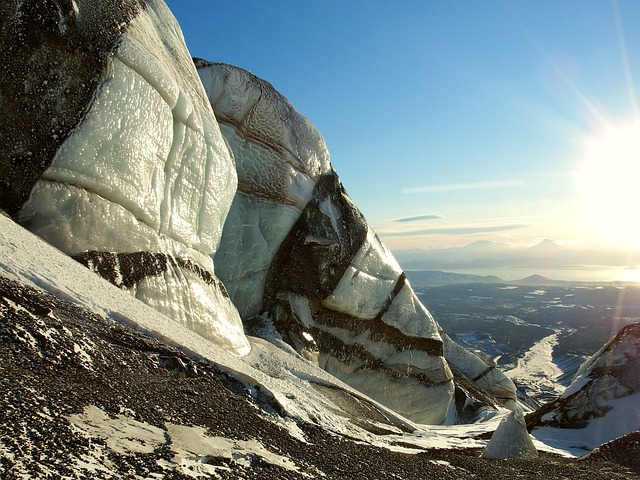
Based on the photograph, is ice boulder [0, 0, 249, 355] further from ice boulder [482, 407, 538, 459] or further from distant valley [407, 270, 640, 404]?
distant valley [407, 270, 640, 404]

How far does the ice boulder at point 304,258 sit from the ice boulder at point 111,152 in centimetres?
509

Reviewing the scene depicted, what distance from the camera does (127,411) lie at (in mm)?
5418

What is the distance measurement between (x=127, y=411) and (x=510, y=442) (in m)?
7.89

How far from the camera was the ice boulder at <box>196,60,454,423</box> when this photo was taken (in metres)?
18.2

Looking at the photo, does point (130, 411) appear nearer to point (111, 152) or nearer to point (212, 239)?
point (111, 152)

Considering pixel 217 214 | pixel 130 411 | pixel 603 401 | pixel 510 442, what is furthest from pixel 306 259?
pixel 130 411

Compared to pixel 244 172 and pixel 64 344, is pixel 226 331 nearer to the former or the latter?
pixel 64 344

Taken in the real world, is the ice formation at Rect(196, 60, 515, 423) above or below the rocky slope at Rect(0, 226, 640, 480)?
above

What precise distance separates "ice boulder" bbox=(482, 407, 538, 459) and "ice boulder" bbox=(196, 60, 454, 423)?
8.23 metres

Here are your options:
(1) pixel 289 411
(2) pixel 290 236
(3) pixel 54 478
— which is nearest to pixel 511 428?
(1) pixel 289 411

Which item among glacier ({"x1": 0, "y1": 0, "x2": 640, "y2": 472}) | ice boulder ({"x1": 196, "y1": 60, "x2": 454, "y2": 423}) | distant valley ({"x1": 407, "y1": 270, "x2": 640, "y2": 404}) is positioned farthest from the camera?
distant valley ({"x1": 407, "y1": 270, "x2": 640, "y2": 404})

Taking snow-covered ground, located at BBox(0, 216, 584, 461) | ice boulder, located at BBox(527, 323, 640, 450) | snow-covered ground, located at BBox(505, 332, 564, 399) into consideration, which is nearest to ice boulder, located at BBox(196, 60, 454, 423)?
ice boulder, located at BBox(527, 323, 640, 450)

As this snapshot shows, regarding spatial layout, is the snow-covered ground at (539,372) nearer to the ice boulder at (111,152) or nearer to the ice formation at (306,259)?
the ice formation at (306,259)

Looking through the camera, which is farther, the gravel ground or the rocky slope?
the rocky slope
